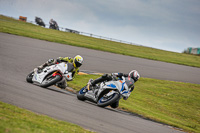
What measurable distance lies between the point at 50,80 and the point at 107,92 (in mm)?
2460

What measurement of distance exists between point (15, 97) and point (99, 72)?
42.1ft

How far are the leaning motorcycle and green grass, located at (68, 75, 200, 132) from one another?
2162 millimetres

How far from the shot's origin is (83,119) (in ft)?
27.2

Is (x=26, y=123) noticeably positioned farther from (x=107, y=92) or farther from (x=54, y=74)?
(x=54, y=74)

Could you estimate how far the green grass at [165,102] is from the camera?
13.5m

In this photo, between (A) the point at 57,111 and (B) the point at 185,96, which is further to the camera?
(B) the point at 185,96

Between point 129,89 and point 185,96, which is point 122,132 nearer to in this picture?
point 129,89

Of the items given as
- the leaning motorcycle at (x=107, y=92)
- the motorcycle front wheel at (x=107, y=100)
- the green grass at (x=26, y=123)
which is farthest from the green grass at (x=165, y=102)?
the green grass at (x=26, y=123)

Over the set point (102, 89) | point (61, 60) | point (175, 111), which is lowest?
point (175, 111)

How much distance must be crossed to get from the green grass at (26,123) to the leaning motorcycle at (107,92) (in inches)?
163

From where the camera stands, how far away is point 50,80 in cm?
1198

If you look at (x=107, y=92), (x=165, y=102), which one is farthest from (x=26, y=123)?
(x=165, y=102)

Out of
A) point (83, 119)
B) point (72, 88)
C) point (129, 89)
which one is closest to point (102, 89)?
point (129, 89)

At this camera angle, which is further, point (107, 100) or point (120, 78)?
→ point (120, 78)
